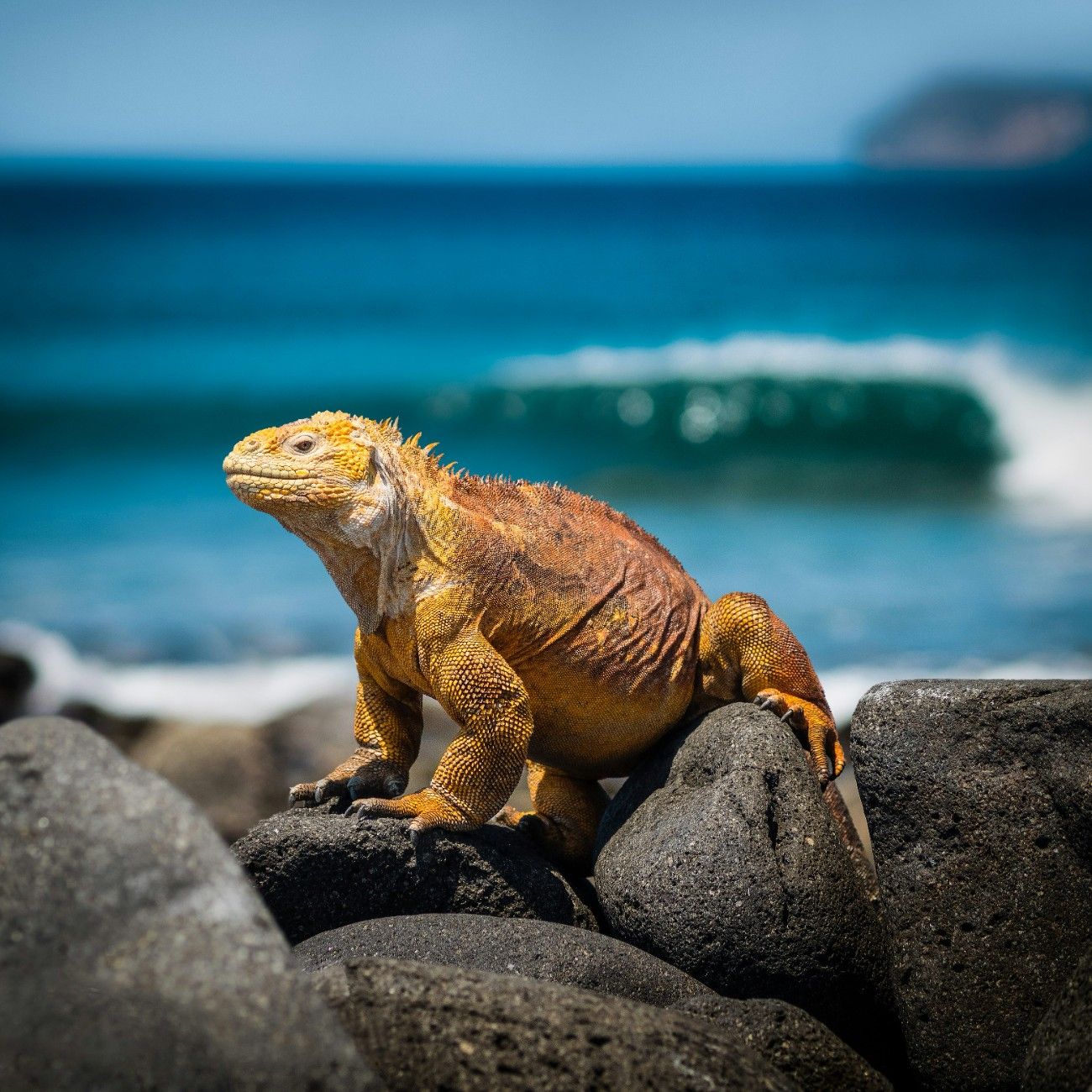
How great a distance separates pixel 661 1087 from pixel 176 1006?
1.23m

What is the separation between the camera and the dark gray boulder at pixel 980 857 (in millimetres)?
4266

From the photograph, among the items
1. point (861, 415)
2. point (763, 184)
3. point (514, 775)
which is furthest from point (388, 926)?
point (763, 184)

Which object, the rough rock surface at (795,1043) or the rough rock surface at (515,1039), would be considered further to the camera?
the rough rock surface at (795,1043)

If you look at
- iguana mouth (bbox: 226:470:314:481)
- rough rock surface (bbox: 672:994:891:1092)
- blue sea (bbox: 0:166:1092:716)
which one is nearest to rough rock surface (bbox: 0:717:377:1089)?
rough rock surface (bbox: 672:994:891:1092)

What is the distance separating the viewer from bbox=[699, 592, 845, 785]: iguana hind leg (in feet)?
18.0

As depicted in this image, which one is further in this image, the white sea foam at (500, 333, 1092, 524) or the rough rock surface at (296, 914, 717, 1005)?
the white sea foam at (500, 333, 1092, 524)

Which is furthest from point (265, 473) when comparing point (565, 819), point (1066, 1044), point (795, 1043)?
point (1066, 1044)

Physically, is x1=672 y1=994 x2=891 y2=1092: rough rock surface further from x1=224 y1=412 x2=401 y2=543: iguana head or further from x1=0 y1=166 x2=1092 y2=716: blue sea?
x1=0 y1=166 x2=1092 y2=716: blue sea

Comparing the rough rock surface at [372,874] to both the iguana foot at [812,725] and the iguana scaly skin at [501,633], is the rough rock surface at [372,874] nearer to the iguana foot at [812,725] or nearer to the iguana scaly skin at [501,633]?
the iguana scaly skin at [501,633]

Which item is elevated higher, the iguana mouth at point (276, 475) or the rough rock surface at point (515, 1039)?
the iguana mouth at point (276, 475)

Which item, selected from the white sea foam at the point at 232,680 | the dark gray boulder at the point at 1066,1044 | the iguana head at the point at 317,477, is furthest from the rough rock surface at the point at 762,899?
the white sea foam at the point at 232,680

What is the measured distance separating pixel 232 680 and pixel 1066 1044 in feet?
36.5

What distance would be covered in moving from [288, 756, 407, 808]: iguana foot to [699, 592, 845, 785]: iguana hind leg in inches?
55.5

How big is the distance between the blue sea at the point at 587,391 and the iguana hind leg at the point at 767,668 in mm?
Result: 6793
